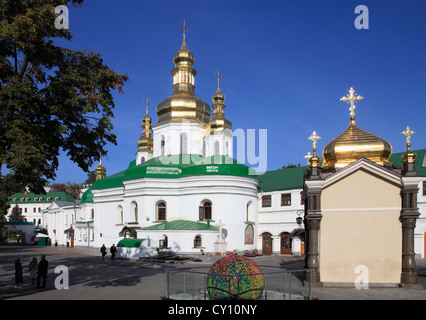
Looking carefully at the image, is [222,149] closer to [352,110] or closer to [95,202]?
[95,202]

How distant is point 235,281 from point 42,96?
7.39 metres

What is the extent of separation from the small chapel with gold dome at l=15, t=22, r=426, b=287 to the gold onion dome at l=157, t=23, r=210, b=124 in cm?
10

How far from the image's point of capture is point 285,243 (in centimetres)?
3428

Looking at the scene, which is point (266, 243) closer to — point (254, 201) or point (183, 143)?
point (254, 201)

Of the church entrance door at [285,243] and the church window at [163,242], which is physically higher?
the church window at [163,242]

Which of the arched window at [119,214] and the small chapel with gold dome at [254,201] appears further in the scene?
the arched window at [119,214]

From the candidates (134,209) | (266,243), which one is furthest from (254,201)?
(134,209)

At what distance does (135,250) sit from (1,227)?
93.6 ft

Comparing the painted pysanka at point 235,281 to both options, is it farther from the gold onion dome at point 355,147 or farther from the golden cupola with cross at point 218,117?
the golden cupola with cross at point 218,117

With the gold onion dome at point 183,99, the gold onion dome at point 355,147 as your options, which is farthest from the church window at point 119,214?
the gold onion dome at point 355,147

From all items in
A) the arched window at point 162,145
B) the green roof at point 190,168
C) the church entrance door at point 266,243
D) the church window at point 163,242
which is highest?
Answer: the arched window at point 162,145

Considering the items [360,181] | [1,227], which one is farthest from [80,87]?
[1,227]

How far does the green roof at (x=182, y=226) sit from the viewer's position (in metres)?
30.4
